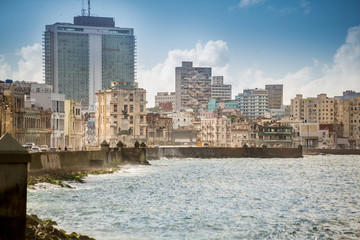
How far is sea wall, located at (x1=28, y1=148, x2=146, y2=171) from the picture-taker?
50213 mm

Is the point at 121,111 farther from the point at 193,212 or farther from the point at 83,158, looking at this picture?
the point at 193,212

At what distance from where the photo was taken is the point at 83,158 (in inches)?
2756

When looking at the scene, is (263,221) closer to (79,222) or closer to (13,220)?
(79,222)

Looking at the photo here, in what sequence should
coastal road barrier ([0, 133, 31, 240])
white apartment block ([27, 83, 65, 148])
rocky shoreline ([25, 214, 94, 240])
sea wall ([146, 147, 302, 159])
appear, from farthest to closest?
sea wall ([146, 147, 302, 159])
white apartment block ([27, 83, 65, 148])
rocky shoreline ([25, 214, 94, 240])
coastal road barrier ([0, 133, 31, 240])

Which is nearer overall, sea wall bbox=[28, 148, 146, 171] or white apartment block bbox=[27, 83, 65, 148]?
sea wall bbox=[28, 148, 146, 171]

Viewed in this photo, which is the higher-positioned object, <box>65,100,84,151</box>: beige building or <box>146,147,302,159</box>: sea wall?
<box>65,100,84,151</box>: beige building

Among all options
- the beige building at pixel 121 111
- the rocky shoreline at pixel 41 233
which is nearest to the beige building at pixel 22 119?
the beige building at pixel 121 111

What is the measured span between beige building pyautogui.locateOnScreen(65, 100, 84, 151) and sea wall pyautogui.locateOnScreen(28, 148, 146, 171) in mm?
31770

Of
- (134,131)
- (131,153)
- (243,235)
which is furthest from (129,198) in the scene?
(134,131)

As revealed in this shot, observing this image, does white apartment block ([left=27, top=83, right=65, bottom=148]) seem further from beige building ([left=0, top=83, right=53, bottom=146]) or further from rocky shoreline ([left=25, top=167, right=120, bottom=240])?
rocky shoreline ([left=25, top=167, right=120, bottom=240])

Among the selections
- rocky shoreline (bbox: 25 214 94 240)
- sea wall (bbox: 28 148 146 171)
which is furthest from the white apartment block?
rocky shoreline (bbox: 25 214 94 240)

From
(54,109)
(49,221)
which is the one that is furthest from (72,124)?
(49,221)

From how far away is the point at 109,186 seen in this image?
172ft

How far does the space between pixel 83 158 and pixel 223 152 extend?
10356 centimetres
